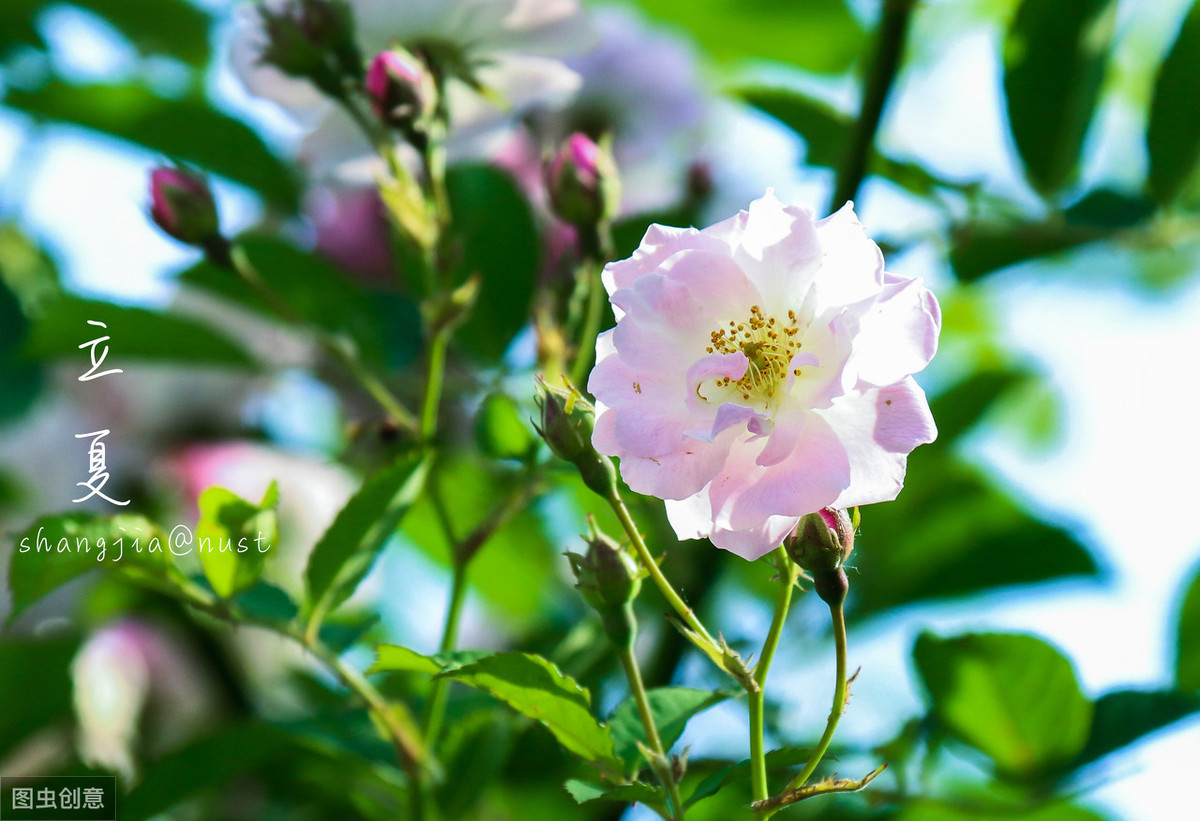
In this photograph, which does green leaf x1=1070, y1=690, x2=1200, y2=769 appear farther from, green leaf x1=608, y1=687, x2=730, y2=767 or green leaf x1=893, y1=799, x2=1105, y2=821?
green leaf x1=608, y1=687, x2=730, y2=767

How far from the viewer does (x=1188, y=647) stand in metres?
0.81

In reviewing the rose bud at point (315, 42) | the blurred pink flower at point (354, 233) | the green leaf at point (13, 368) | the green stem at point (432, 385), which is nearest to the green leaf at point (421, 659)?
the green stem at point (432, 385)

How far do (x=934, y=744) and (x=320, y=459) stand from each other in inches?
30.4

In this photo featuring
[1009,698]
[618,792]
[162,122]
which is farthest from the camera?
[162,122]

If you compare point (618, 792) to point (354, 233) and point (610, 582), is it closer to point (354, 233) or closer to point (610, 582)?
point (610, 582)

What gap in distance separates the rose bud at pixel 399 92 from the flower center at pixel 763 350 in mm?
297

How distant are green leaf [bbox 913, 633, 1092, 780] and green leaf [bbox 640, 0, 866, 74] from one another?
0.80 m

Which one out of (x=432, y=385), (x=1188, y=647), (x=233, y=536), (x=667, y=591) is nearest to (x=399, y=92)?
(x=432, y=385)

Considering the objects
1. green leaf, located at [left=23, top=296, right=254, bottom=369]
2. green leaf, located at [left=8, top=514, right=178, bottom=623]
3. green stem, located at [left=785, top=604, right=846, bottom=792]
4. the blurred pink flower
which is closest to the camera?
green stem, located at [left=785, top=604, right=846, bottom=792]

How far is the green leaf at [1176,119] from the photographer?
0.75 meters

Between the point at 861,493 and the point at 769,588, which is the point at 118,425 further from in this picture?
the point at 861,493

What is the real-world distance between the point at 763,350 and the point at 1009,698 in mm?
302

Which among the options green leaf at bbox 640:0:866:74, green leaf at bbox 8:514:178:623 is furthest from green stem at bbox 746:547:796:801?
green leaf at bbox 640:0:866:74

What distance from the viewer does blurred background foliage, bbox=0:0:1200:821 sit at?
2.27 ft
